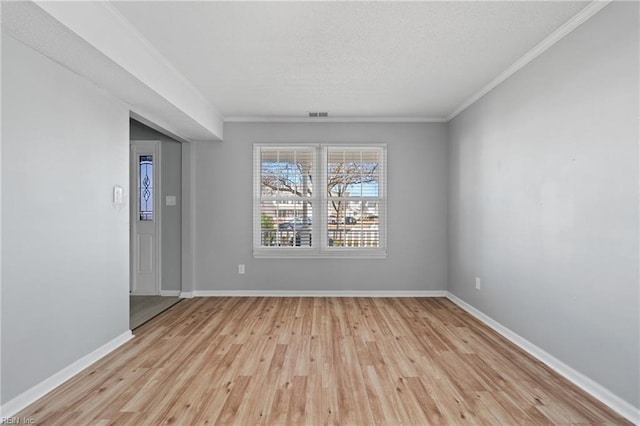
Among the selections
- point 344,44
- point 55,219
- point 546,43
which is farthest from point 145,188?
point 546,43

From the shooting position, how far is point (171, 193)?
490cm

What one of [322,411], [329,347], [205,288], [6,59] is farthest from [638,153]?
[205,288]

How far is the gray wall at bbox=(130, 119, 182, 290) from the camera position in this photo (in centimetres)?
489

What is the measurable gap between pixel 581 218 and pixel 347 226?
118 inches

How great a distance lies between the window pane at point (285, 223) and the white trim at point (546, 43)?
2662mm

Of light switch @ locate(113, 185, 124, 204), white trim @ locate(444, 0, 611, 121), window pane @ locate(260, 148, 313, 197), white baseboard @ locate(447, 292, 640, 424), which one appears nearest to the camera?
white baseboard @ locate(447, 292, 640, 424)

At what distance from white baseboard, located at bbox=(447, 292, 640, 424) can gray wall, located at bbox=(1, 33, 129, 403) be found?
363cm

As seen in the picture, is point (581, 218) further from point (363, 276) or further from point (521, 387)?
point (363, 276)

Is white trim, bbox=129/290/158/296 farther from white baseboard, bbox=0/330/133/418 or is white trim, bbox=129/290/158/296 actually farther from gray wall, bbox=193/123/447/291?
white baseboard, bbox=0/330/133/418

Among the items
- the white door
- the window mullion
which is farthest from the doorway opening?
the window mullion

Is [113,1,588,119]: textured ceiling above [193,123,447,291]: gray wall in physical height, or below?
above

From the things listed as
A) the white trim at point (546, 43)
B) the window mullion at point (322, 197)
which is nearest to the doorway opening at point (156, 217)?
the window mullion at point (322, 197)

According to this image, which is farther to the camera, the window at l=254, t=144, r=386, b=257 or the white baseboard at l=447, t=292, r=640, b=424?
the window at l=254, t=144, r=386, b=257

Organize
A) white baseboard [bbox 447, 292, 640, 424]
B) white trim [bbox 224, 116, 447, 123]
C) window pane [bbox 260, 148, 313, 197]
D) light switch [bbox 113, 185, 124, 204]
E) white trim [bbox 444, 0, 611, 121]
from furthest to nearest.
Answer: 1. window pane [bbox 260, 148, 313, 197]
2. white trim [bbox 224, 116, 447, 123]
3. light switch [bbox 113, 185, 124, 204]
4. white trim [bbox 444, 0, 611, 121]
5. white baseboard [bbox 447, 292, 640, 424]
